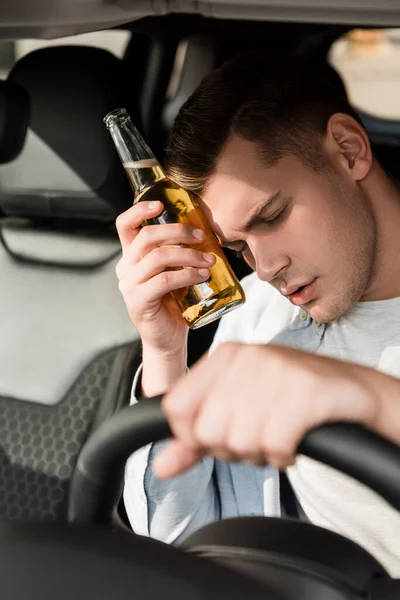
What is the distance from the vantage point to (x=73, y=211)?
1.56 meters

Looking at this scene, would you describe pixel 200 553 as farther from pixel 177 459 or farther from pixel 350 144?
pixel 350 144

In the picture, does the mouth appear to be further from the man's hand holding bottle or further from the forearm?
the forearm

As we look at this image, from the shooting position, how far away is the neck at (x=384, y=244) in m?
1.14

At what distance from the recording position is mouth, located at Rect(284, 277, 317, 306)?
3.45 ft

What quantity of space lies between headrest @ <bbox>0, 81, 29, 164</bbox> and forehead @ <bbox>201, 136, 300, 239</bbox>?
0.57m

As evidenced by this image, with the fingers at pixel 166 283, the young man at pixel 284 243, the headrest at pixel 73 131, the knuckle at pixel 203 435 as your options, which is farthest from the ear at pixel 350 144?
the knuckle at pixel 203 435

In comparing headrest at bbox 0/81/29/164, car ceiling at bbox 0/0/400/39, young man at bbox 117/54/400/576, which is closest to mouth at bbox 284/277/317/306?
young man at bbox 117/54/400/576

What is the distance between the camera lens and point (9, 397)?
153 cm

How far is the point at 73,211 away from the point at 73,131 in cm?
16

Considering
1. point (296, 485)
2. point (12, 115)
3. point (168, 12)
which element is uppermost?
point (168, 12)

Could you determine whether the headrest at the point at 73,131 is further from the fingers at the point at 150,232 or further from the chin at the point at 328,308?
the chin at the point at 328,308

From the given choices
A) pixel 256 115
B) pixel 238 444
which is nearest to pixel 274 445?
pixel 238 444

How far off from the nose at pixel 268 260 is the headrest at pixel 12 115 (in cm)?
66

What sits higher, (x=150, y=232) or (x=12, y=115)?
(x=12, y=115)
